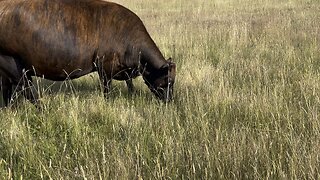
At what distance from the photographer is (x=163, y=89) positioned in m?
5.40

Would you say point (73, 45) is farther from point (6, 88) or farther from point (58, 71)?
point (6, 88)

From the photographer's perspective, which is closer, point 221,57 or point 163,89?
point 163,89

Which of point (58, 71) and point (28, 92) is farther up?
point (58, 71)

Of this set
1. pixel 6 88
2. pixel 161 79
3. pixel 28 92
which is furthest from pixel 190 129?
pixel 6 88

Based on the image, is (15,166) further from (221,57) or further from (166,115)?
(221,57)

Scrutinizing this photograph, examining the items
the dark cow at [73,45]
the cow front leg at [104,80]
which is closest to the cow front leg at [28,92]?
the dark cow at [73,45]

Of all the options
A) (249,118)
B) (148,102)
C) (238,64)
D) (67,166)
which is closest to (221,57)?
(238,64)

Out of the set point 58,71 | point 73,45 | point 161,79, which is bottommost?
point 161,79

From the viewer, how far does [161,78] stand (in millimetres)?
5543

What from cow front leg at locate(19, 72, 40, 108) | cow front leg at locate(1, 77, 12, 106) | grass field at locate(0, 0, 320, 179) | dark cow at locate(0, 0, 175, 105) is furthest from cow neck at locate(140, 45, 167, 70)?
cow front leg at locate(1, 77, 12, 106)

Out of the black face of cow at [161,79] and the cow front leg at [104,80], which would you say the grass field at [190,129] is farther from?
the cow front leg at [104,80]

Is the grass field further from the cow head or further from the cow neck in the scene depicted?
the cow neck

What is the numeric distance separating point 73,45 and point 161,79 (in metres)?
1.39

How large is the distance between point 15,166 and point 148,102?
90.2 inches
